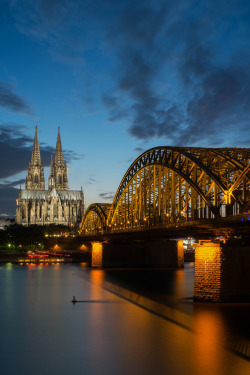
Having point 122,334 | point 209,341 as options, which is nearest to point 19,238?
point 122,334

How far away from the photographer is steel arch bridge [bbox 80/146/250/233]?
57969 millimetres

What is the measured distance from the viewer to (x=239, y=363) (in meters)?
31.1

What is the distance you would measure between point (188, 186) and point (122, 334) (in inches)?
1497

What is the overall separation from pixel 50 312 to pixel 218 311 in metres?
16.4

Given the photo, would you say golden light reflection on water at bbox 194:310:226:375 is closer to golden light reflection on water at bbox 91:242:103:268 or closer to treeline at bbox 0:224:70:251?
golden light reflection on water at bbox 91:242:103:268

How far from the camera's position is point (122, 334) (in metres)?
40.5

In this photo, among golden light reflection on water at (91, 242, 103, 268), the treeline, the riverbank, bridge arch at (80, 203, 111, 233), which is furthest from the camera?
the treeline

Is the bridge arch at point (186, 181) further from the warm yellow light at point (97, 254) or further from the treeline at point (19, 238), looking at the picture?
the treeline at point (19, 238)

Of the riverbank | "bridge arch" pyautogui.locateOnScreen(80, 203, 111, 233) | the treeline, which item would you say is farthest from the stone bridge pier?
the treeline

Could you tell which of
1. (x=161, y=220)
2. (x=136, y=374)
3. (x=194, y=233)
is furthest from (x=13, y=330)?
(x=161, y=220)

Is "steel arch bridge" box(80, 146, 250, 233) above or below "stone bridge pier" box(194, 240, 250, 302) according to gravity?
above

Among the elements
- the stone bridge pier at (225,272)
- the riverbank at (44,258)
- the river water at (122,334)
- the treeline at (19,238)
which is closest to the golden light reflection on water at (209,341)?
the river water at (122,334)

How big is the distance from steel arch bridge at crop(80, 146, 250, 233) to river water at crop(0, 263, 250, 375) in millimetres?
11524

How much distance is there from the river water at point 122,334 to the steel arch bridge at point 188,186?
37.8 ft
